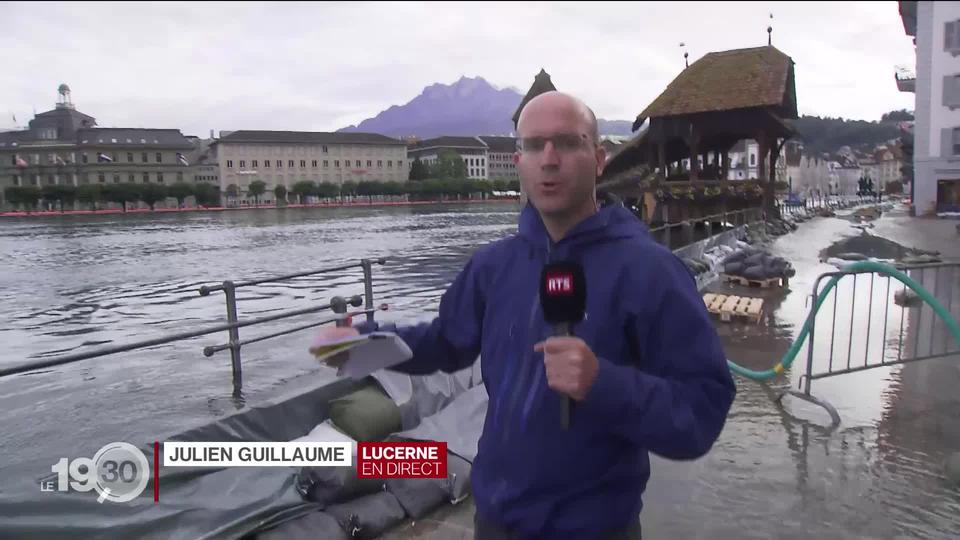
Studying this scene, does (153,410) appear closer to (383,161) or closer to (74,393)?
(74,393)

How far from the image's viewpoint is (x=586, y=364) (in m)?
1.36

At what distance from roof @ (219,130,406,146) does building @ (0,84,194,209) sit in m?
9.52

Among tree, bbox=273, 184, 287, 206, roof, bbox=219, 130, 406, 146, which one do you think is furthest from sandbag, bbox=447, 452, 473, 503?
roof, bbox=219, 130, 406, 146

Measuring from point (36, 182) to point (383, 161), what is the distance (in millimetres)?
64351

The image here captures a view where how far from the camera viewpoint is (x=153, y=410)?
600 cm

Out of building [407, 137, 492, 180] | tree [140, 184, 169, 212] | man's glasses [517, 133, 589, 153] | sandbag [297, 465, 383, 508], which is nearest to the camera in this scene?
man's glasses [517, 133, 589, 153]

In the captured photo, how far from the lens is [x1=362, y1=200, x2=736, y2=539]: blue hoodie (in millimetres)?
1444

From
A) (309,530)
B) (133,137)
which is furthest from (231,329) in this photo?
(133,137)

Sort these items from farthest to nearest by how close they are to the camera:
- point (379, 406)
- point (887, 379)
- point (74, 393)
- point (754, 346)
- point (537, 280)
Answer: point (754, 346) < point (74, 393) < point (887, 379) < point (379, 406) < point (537, 280)

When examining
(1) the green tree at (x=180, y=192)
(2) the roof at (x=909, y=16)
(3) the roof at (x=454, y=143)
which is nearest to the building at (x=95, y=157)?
(1) the green tree at (x=180, y=192)

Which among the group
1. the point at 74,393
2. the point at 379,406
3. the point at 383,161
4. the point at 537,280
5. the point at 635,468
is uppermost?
the point at 383,161

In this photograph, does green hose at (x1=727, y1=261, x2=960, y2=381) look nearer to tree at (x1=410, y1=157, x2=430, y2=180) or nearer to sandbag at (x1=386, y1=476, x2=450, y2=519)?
sandbag at (x1=386, y1=476, x2=450, y2=519)

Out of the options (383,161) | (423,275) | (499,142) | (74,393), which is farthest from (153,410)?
Result: (499,142)

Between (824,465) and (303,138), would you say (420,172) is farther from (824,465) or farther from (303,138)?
(824,465)
